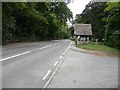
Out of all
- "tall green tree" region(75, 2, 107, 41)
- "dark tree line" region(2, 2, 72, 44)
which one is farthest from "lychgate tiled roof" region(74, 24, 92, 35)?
"dark tree line" region(2, 2, 72, 44)

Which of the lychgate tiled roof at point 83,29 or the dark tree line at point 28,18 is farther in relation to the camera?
the lychgate tiled roof at point 83,29

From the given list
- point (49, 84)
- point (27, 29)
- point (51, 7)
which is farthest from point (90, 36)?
point (49, 84)

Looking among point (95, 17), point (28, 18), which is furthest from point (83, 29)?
point (28, 18)

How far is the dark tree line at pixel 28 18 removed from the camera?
3625cm

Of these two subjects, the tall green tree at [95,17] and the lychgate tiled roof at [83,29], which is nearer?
the tall green tree at [95,17]

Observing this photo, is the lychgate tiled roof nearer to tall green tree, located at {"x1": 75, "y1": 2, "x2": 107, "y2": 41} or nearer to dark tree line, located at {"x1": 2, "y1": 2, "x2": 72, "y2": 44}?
tall green tree, located at {"x1": 75, "y1": 2, "x2": 107, "y2": 41}

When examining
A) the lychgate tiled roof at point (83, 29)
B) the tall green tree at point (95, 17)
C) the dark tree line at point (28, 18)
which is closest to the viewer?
the dark tree line at point (28, 18)

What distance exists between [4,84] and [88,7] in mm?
64866

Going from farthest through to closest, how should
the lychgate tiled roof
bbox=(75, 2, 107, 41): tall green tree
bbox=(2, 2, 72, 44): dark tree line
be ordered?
the lychgate tiled roof
bbox=(75, 2, 107, 41): tall green tree
bbox=(2, 2, 72, 44): dark tree line

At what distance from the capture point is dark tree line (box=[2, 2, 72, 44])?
1427 inches

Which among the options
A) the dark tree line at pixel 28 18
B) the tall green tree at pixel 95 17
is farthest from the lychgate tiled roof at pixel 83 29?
the dark tree line at pixel 28 18

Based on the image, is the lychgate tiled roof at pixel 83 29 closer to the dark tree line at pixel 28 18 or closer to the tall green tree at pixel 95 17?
the tall green tree at pixel 95 17

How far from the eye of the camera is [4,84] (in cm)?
837

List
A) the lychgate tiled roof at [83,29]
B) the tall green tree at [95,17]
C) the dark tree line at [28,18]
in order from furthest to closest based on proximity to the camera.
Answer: the lychgate tiled roof at [83,29] < the tall green tree at [95,17] < the dark tree line at [28,18]
